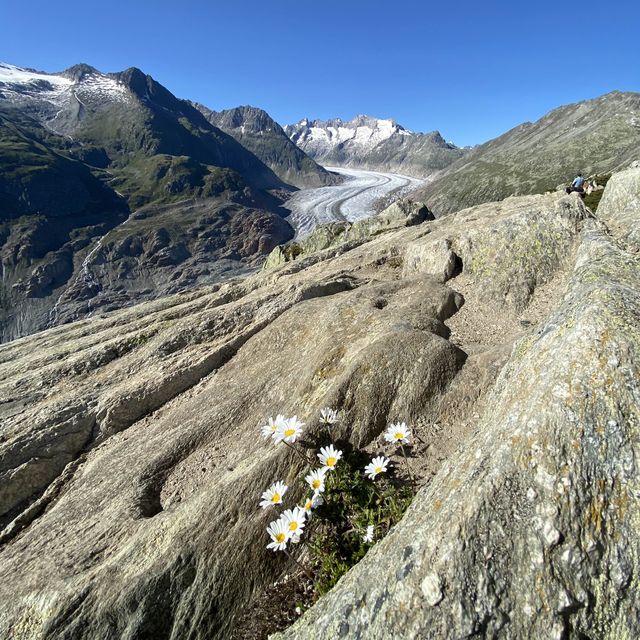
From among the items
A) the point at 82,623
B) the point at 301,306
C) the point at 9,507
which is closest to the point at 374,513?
the point at 82,623

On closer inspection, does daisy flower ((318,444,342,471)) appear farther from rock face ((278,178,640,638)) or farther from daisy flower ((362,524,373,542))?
rock face ((278,178,640,638))

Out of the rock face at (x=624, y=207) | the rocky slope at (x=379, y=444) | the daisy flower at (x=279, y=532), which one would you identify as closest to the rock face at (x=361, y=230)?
the rock face at (x=624, y=207)

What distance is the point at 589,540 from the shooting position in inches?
216

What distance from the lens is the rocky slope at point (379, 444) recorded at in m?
5.64

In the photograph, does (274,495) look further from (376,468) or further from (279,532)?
(376,468)

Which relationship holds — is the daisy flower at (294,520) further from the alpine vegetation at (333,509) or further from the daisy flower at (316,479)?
the daisy flower at (316,479)

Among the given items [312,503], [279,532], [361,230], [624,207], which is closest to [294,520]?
[279,532]

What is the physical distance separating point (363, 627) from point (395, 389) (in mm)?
6833

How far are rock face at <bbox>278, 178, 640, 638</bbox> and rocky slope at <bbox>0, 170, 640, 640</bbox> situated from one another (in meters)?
0.03

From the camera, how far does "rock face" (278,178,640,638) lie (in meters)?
5.31

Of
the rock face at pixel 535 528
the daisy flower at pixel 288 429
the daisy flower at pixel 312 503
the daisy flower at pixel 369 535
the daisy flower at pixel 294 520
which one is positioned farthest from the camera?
the daisy flower at pixel 288 429

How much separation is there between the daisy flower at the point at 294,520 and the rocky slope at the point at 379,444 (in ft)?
4.27

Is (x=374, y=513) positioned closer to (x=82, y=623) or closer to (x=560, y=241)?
(x=82, y=623)

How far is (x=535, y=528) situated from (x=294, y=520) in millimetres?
4767
